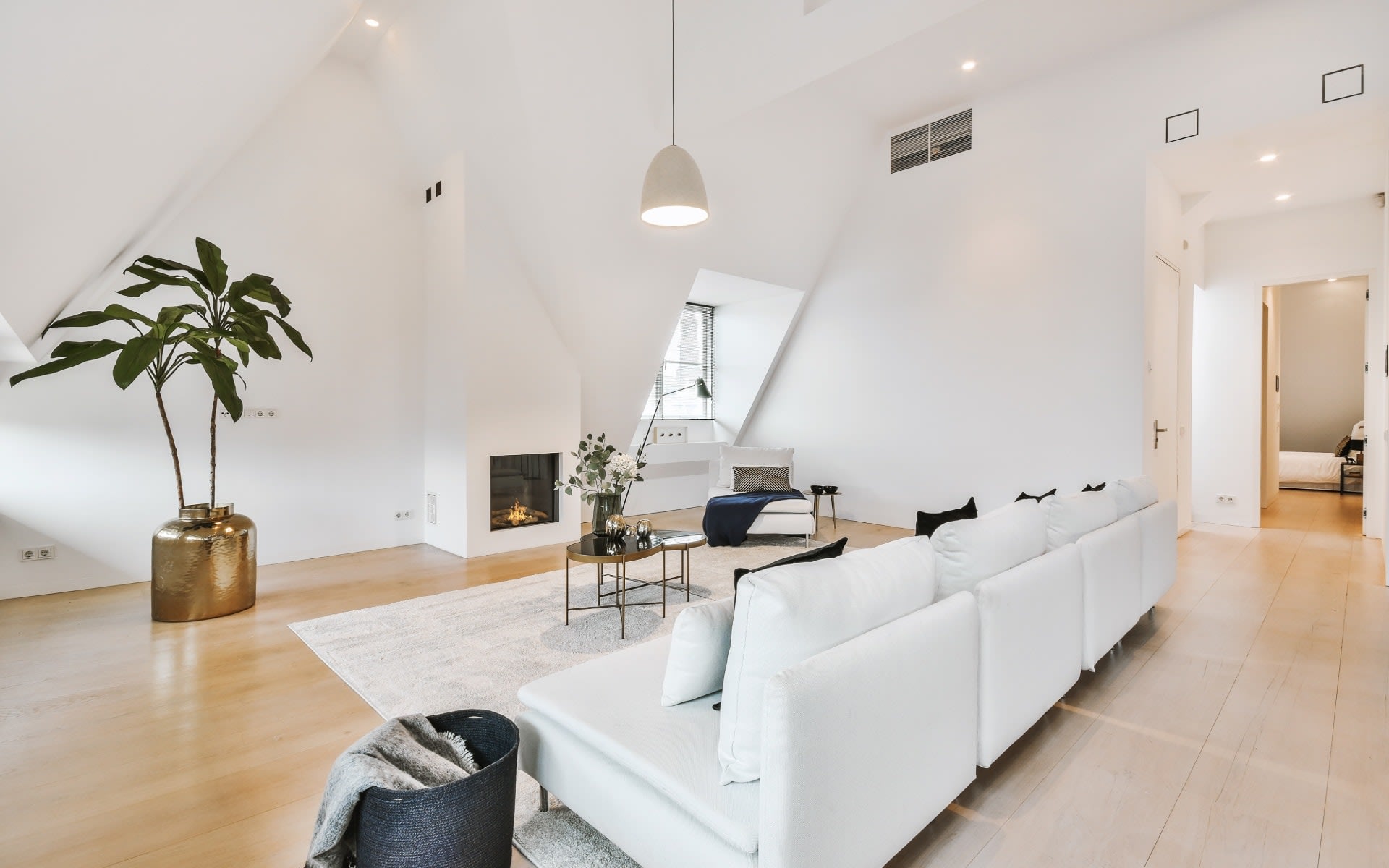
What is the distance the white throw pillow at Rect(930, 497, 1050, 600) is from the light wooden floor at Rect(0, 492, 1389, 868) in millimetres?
647

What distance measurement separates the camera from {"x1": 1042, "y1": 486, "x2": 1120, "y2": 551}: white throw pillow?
274cm

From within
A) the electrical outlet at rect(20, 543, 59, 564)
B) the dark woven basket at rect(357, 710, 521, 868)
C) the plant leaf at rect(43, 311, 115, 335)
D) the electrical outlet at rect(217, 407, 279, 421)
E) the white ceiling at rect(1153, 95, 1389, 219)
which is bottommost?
the dark woven basket at rect(357, 710, 521, 868)

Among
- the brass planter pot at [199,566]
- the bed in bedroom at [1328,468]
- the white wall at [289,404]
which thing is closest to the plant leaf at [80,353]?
the brass planter pot at [199,566]

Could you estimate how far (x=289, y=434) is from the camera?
17.0 ft

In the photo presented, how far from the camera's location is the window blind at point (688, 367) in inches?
313

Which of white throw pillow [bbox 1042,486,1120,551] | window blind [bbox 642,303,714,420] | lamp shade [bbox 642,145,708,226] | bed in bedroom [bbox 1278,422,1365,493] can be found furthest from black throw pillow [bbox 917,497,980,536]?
bed in bedroom [bbox 1278,422,1365,493]

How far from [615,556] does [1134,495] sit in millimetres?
2707

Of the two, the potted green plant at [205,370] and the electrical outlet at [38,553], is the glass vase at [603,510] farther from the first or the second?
the electrical outlet at [38,553]

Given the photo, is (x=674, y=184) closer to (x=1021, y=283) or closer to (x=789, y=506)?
(x=789, y=506)

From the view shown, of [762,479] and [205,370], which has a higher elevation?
[205,370]

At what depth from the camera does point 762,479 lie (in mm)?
6406

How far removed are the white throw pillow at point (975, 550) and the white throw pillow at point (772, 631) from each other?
22.3 inches

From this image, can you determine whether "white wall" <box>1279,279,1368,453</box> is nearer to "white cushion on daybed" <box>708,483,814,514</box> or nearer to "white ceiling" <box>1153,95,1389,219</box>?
"white ceiling" <box>1153,95,1389,219</box>

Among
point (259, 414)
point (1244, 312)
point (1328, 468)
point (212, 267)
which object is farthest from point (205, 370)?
point (1328, 468)
